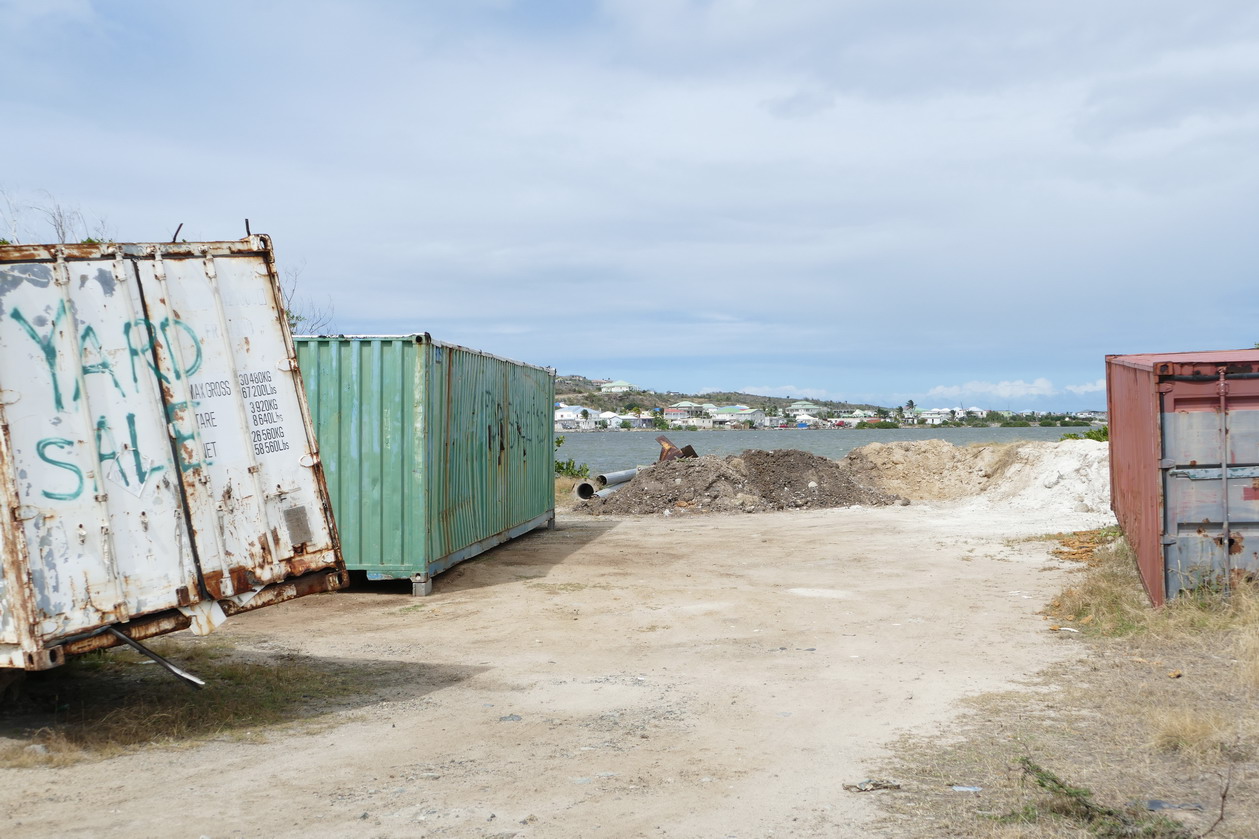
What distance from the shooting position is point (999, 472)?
2639 cm

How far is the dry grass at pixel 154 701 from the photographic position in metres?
6.08

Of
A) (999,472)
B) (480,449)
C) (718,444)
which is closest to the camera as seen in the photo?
(480,449)

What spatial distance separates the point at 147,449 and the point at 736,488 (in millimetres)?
18526

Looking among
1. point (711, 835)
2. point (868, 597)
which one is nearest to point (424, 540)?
point (868, 597)

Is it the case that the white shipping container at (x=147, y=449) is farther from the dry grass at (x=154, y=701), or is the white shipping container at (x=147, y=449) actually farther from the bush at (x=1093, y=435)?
the bush at (x=1093, y=435)

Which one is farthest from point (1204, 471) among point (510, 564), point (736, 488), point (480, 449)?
point (736, 488)

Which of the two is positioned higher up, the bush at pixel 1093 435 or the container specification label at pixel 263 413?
the container specification label at pixel 263 413

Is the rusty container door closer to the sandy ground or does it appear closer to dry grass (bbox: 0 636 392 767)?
the sandy ground

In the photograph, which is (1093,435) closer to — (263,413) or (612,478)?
(612,478)

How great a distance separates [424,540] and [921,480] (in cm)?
1947

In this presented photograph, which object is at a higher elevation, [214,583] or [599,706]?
[214,583]

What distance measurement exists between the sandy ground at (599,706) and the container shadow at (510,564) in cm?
11

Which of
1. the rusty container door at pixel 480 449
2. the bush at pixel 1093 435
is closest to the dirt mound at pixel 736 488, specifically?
the rusty container door at pixel 480 449

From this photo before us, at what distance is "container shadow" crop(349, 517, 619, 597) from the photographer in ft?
40.9
